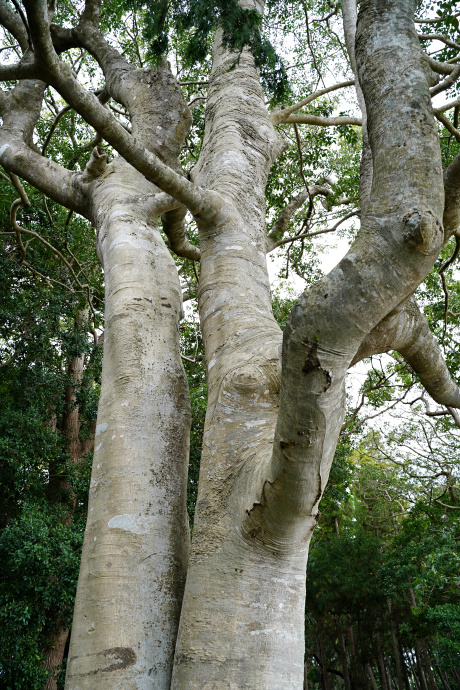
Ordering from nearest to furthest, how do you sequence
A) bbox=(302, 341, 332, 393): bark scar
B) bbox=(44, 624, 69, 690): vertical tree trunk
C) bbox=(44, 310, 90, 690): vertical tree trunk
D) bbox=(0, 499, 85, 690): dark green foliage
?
bbox=(302, 341, 332, 393): bark scar, bbox=(0, 499, 85, 690): dark green foliage, bbox=(44, 624, 69, 690): vertical tree trunk, bbox=(44, 310, 90, 690): vertical tree trunk

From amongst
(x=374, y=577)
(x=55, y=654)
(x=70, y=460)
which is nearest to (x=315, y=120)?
(x=70, y=460)

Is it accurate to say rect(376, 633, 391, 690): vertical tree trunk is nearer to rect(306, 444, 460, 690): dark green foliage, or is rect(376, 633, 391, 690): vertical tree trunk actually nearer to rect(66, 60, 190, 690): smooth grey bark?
rect(306, 444, 460, 690): dark green foliage

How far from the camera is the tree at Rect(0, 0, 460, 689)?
4.06 ft

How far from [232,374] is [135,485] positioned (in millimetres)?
553

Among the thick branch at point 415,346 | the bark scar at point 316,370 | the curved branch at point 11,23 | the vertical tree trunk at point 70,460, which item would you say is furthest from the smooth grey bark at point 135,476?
the vertical tree trunk at point 70,460

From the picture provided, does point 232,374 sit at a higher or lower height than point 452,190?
lower

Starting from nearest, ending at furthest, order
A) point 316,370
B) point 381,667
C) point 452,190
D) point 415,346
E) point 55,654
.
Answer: point 316,370
point 452,190
point 415,346
point 55,654
point 381,667

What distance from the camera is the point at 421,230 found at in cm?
119

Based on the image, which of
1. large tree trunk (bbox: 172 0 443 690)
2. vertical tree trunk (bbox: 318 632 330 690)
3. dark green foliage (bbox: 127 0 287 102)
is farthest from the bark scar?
vertical tree trunk (bbox: 318 632 330 690)

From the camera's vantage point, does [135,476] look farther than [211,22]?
No

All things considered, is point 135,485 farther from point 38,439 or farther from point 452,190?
point 38,439

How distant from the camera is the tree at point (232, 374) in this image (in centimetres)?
124

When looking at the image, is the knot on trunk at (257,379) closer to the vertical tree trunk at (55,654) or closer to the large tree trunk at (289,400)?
the large tree trunk at (289,400)

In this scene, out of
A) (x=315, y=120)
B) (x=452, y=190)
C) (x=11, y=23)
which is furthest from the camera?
(x=315, y=120)
